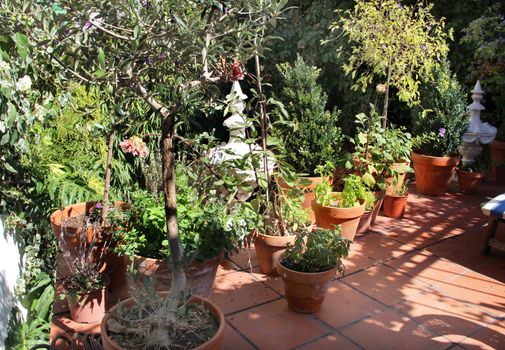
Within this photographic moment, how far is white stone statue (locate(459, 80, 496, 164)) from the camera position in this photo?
561 cm

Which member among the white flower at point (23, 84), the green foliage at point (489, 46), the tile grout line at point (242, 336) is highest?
the green foliage at point (489, 46)

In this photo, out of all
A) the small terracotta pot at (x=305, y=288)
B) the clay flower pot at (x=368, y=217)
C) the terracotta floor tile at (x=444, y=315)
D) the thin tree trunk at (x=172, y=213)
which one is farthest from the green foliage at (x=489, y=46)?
the thin tree trunk at (x=172, y=213)

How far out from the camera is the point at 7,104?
6.06ft

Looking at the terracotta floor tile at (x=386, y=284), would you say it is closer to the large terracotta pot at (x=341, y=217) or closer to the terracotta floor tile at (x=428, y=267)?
the terracotta floor tile at (x=428, y=267)

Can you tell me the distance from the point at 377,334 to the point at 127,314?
4.91ft

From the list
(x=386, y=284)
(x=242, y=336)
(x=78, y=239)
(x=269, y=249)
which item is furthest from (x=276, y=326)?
(x=78, y=239)

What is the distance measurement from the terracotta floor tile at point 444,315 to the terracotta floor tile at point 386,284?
8 cm

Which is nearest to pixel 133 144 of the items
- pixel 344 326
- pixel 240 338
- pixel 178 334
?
pixel 178 334

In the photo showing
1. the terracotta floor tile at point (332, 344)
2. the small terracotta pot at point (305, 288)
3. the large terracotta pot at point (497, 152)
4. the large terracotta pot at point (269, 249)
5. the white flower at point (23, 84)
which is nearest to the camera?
the white flower at point (23, 84)

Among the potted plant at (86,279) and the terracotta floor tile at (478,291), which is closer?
the potted plant at (86,279)

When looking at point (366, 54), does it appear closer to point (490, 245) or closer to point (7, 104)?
point (490, 245)

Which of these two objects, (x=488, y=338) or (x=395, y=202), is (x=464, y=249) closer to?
(x=395, y=202)

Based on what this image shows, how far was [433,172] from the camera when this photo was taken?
5.34m

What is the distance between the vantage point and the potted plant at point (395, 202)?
4742 millimetres
